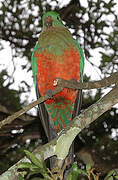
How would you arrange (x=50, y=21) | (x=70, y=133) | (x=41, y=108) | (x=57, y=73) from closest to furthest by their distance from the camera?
1. (x=70, y=133)
2. (x=57, y=73)
3. (x=41, y=108)
4. (x=50, y=21)

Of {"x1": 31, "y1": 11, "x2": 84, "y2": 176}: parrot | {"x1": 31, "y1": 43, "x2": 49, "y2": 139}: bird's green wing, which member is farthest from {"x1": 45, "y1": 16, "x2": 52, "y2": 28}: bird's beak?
{"x1": 31, "y1": 43, "x2": 49, "y2": 139}: bird's green wing

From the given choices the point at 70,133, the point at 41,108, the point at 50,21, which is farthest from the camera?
the point at 50,21

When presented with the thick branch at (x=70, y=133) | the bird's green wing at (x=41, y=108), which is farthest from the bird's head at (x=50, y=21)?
the thick branch at (x=70, y=133)

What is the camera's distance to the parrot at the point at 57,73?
319cm

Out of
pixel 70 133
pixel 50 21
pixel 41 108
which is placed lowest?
pixel 70 133

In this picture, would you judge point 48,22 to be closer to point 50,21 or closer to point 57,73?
Result: point 50,21

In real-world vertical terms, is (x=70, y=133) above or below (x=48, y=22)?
below

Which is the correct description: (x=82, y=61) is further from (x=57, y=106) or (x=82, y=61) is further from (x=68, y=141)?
(x=68, y=141)

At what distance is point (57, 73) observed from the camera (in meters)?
3.17

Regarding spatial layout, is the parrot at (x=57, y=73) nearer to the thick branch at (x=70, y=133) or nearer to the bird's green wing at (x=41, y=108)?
the bird's green wing at (x=41, y=108)

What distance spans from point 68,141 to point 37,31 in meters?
2.83

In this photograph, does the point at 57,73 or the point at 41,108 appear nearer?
the point at 57,73

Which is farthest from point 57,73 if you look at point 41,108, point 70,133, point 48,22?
point 70,133

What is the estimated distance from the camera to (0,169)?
193 inches
